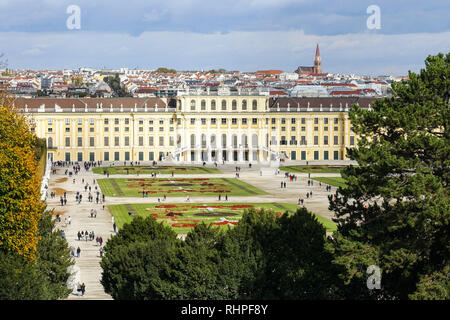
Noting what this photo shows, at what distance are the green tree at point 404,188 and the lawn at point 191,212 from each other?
84.2 feet

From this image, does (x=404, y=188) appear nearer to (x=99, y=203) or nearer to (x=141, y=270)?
(x=141, y=270)

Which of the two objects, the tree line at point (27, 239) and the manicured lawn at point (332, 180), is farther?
the manicured lawn at point (332, 180)

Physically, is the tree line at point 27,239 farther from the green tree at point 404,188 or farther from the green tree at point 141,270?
the green tree at point 404,188

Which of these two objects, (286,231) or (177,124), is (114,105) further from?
(286,231)

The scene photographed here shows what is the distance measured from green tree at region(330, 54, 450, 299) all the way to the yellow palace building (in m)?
95.5

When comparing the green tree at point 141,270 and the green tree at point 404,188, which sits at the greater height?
the green tree at point 404,188

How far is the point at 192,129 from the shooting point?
134 metres

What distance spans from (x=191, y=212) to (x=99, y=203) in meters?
10.6

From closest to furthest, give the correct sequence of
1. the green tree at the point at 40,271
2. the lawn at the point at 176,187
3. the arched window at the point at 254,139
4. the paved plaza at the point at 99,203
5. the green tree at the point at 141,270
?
the green tree at the point at 40,271, the green tree at the point at 141,270, the paved plaza at the point at 99,203, the lawn at the point at 176,187, the arched window at the point at 254,139

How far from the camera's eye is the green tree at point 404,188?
31.3m

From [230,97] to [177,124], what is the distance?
924cm

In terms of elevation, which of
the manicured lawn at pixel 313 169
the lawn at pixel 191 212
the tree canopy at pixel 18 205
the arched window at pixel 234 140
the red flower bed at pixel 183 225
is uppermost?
the tree canopy at pixel 18 205

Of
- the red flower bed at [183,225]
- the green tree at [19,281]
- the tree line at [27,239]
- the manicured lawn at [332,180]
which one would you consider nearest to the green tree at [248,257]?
the green tree at [19,281]

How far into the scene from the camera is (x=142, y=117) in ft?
437
